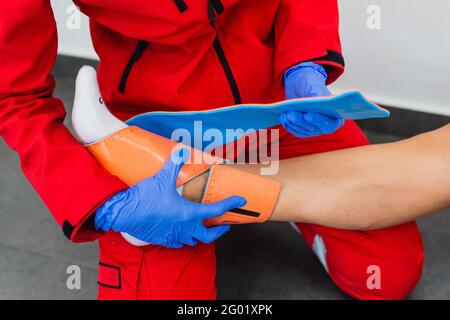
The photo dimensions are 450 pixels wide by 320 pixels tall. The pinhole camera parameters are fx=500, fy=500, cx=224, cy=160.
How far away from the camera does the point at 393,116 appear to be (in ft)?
5.20

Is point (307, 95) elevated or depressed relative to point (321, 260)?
elevated

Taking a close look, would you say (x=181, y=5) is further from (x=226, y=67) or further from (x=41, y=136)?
(x=41, y=136)

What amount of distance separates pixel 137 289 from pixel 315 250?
45cm

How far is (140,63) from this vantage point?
96cm

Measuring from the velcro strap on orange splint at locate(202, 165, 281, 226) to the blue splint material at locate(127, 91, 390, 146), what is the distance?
87 mm

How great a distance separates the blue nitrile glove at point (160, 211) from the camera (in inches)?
32.6

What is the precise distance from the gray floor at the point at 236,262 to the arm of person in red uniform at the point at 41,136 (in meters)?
0.45

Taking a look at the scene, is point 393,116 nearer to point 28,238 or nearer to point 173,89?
point 173,89

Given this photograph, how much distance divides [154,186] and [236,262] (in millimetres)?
475

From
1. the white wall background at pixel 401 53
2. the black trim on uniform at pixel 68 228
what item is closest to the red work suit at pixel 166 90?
the black trim on uniform at pixel 68 228

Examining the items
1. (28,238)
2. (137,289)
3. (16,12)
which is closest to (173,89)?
(16,12)

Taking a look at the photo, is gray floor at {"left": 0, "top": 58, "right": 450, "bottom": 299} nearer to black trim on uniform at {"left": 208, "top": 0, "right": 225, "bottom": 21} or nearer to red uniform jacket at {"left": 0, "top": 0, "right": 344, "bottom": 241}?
red uniform jacket at {"left": 0, "top": 0, "right": 344, "bottom": 241}

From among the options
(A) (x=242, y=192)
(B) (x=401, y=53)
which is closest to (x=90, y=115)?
(A) (x=242, y=192)

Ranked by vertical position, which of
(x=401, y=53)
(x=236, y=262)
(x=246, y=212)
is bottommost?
(x=236, y=262)
